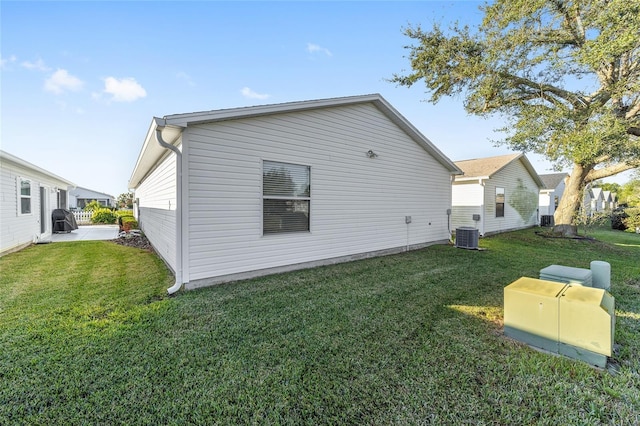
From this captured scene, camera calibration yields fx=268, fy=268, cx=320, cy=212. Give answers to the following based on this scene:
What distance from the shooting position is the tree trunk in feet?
38.1

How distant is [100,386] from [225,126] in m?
4.11

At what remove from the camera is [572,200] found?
38.9 ft

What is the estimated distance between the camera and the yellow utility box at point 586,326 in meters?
2.53

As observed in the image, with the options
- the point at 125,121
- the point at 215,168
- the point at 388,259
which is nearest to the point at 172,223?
the point at 215,168

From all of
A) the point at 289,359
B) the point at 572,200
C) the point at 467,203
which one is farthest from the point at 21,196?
the point at 572,200

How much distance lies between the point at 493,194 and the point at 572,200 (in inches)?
120

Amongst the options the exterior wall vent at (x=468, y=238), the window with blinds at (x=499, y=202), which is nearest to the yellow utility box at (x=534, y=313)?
the exterior wall vent at (x=468, y=238)

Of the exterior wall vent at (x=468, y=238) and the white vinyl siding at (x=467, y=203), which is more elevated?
the white vinyl siding at (x=467, y=203)

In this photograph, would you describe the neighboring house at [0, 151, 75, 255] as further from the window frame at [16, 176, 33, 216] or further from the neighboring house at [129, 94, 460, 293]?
the neighboring house at [129, 94, 460, 293]

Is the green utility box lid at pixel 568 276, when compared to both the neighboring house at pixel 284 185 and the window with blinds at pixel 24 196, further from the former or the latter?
the window with blinds at pixel 24 196

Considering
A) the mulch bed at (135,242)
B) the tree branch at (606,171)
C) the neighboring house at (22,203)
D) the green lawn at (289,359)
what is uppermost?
the tree branch at (606,171)

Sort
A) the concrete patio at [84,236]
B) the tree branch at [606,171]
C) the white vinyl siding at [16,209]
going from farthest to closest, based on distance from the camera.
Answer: the tree branch at [606,171]
the concrete patio at [84,236]
the white vinyl siding at [16,209]

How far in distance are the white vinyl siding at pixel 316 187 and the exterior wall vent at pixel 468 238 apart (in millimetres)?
823

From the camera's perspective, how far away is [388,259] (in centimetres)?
740
